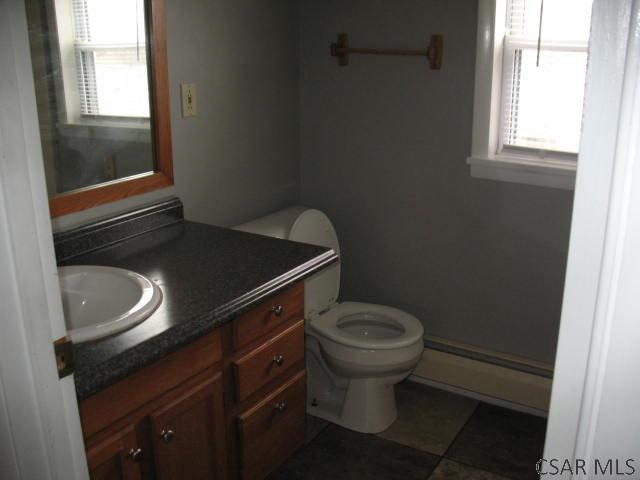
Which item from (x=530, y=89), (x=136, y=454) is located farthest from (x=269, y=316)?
(x=530, y=89)

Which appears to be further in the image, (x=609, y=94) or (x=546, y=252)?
(x=546, y=252)

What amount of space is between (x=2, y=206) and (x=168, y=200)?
1445 millimetres

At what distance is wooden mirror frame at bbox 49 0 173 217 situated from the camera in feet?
6.80

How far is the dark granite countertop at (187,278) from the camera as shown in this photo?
1.48m

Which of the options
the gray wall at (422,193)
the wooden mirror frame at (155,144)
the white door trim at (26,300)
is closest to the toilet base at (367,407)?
the gray wall at (422,193)

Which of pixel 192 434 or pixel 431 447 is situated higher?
pixel 192 434

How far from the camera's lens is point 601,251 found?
729 millimetres

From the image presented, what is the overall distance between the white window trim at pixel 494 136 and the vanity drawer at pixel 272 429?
108cm

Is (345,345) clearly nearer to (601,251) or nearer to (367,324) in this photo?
(367,324)

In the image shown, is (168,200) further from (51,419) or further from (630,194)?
(630,194)

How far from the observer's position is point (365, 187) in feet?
9.73

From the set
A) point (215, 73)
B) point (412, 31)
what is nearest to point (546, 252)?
point (412, 31)

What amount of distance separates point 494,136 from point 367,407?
115 cm

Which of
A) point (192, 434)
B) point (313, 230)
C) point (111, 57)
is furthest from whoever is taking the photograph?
point (313, 230)
